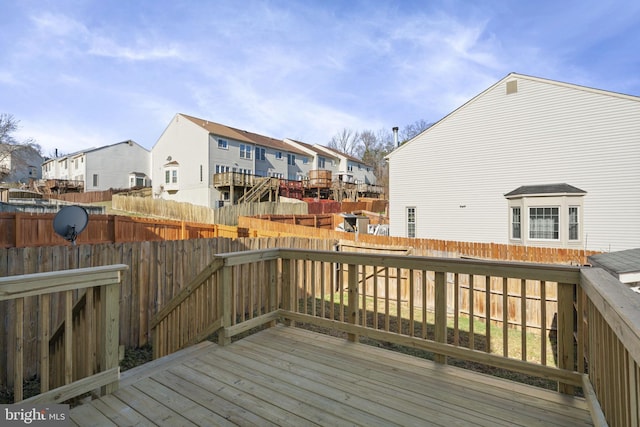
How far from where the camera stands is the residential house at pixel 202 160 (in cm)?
2736

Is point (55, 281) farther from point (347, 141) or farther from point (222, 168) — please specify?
point (347, 141)

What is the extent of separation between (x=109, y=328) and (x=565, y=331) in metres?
3.59

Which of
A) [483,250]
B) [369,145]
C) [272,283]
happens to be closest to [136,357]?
[272,283]

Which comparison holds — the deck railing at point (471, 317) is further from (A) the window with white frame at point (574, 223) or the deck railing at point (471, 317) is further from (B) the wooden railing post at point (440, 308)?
(A) the window with white frame at point (574, 223)

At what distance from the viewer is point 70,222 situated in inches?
211

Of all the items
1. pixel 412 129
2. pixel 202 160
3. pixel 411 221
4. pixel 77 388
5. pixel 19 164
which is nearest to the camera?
pixel 77 388

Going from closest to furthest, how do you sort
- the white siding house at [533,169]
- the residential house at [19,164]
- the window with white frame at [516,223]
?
1. the white siding house at [533,169]
2. the window with white frame at [516,223]
3. the residential house at [19,164]

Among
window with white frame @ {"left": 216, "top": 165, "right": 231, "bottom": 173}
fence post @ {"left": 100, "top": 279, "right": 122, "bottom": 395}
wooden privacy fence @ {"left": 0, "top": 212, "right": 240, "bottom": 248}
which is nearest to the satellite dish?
fence post @ {"left": 100, "top": 279, "right": 122, "bottom": 395}

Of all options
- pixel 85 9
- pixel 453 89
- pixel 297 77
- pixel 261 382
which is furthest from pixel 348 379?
pixel 453 89

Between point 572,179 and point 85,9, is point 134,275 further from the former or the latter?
point 572,179

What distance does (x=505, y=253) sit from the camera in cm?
935

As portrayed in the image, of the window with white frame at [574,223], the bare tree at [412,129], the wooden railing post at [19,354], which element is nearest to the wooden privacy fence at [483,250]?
the window with white frame at [574,223]

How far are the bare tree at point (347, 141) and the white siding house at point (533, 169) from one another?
122ft

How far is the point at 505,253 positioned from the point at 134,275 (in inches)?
377
